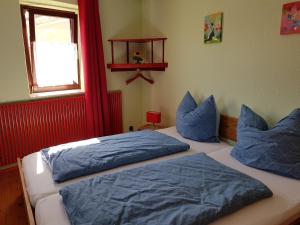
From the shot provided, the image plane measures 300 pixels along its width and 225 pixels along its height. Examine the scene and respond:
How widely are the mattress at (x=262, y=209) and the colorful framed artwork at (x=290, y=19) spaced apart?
46.5 inches

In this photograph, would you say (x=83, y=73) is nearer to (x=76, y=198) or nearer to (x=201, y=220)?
(x=76, y=198)

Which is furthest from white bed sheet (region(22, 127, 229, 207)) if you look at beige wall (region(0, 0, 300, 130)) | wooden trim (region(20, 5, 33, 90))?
wooden trim (region(20, 5, 33, 90))

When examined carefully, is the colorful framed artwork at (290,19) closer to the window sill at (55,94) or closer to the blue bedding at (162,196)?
the blue bedding at (162,196)

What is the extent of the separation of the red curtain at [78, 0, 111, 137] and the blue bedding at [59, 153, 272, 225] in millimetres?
1673

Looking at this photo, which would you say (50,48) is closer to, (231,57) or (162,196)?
(231,57)

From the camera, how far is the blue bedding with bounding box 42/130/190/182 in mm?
1749

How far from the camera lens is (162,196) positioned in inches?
53.8

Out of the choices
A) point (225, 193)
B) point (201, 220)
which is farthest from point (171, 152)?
point (201, 220)

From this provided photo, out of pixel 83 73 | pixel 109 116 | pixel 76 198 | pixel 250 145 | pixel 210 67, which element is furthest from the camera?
pixel 109 116

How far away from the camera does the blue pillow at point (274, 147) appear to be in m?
1.69

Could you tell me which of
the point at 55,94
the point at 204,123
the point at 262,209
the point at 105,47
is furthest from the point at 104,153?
the point at 105,47

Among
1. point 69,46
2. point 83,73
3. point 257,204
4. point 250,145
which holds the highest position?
point 69,46

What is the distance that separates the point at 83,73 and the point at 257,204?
2572 mm

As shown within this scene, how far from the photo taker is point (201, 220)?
1188 mm
